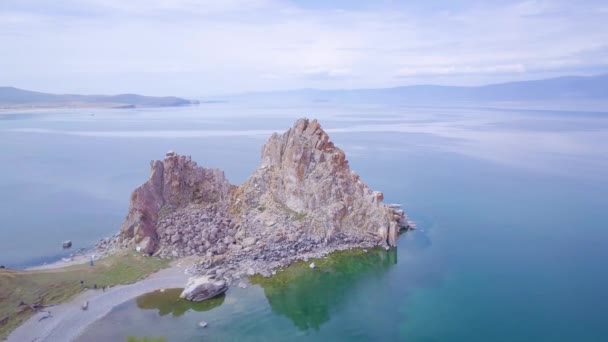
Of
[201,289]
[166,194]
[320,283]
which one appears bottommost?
[320,283]

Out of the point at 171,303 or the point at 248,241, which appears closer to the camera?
the point at 171,303

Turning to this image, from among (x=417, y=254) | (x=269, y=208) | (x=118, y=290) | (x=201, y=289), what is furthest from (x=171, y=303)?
(x=417, y=254)

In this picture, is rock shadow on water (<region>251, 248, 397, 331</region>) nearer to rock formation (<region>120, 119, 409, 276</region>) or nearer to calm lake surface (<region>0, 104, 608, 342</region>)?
calm lake surface (<region>0, 104, 608, 342</region>)

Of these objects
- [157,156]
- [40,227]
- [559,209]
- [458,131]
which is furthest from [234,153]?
[458,131]

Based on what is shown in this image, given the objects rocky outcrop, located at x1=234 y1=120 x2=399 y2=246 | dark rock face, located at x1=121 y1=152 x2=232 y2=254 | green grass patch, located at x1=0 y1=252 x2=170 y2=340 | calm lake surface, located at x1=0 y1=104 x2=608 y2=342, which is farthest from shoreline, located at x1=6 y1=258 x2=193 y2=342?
rocky outcrop, located at x1=234 y1=120 x2=399 y2=246

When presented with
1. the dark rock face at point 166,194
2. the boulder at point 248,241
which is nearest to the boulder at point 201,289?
the boulder at point 248,241

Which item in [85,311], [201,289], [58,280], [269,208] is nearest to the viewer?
[85,311]

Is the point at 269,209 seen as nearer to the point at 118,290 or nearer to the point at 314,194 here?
the point at 314,194
